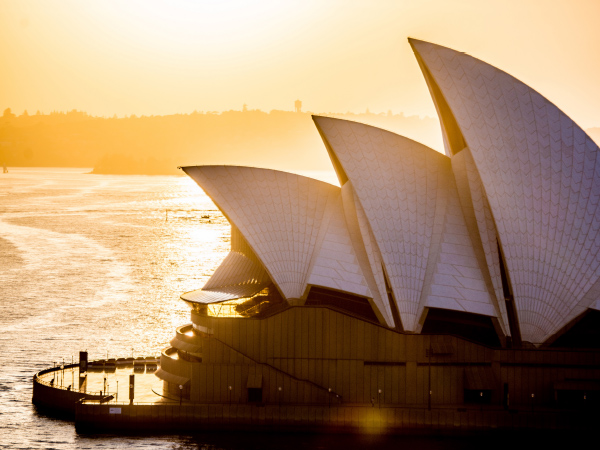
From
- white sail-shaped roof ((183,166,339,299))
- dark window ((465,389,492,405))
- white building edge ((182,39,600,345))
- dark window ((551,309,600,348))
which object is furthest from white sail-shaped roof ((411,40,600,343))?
white sail-shaped roof ((183,166,339,299))

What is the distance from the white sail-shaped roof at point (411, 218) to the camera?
46.7 m

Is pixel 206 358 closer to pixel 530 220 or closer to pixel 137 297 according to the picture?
pixel 530 220

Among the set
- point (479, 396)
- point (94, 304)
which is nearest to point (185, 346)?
point (479, 396)

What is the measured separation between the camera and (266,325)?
4625 centimetres

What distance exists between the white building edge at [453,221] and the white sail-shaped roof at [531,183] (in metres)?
0.05

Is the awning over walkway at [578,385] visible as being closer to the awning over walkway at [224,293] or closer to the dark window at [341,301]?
the dark window at [341,301]

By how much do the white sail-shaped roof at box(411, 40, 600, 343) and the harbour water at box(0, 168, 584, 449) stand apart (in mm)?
8395

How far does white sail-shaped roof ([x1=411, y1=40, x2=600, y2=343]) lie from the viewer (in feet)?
151

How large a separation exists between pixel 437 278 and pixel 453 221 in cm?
339

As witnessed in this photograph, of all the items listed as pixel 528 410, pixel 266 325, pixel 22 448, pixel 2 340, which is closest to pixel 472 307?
pixel 528 410

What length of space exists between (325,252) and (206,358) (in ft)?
28.0

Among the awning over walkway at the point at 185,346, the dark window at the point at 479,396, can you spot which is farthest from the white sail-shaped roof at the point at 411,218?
the awning over walkway at the point at 185,346

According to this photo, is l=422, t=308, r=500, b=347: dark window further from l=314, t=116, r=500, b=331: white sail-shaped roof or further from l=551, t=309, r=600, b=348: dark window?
l=551, t=309, r=600, b=348: dark window

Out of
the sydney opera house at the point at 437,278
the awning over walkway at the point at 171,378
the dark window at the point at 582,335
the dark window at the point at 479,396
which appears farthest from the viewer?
the dark window at the point at 582,335
